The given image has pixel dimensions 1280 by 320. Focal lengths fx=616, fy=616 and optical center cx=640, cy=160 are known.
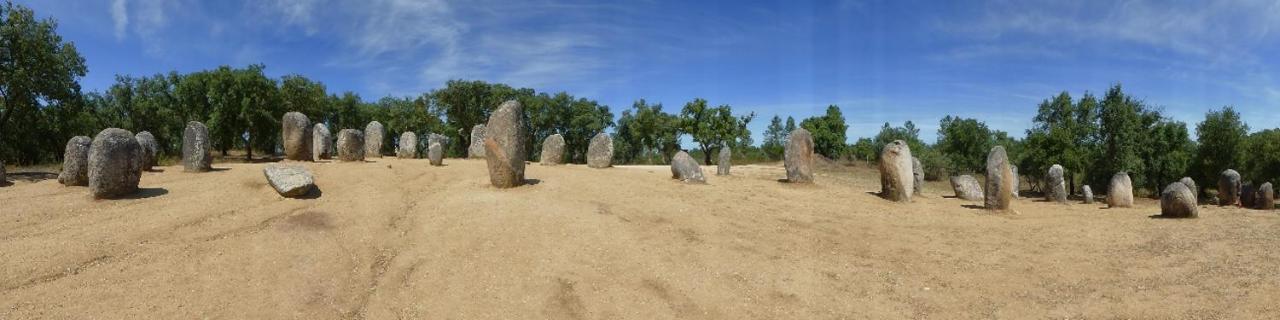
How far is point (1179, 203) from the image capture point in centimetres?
1419

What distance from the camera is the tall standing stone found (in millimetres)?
18922

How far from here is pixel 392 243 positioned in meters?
9.80

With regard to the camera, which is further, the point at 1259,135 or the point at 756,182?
the point at 1259,135

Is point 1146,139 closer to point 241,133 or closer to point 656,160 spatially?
point 656,160

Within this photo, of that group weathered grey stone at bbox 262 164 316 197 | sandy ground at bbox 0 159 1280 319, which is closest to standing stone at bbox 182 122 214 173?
sandy ground at bbox 0 159 1280 319

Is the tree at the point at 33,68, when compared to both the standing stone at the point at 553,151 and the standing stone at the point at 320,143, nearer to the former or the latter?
the standing stone at the point at 320,143

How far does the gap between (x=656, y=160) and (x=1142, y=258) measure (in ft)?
164

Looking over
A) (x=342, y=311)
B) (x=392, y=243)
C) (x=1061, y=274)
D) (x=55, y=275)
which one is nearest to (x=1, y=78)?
(x=55, y=275)

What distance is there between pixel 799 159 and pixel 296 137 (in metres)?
15.9

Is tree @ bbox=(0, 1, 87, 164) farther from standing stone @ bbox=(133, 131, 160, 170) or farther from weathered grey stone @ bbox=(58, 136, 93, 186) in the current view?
weathered grey stone @ bbox=(58, 136, 93, 186)

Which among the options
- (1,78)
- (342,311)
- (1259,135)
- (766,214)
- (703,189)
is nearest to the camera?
(342,311)

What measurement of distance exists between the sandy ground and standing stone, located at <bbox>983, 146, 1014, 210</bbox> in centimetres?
232

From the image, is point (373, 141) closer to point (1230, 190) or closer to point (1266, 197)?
point (1266, 197)

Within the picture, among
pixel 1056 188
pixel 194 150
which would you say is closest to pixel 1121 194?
pixel 1056 188
